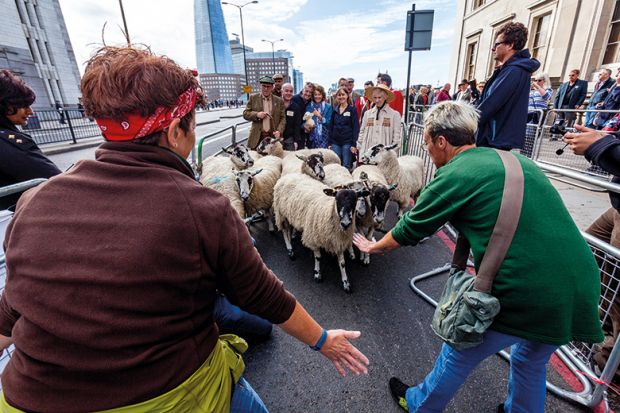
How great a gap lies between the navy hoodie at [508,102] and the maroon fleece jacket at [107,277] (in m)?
3.62

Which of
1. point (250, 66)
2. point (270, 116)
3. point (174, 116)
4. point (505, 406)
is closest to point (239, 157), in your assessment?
point (270, 116)

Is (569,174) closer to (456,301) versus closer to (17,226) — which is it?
(456,301)

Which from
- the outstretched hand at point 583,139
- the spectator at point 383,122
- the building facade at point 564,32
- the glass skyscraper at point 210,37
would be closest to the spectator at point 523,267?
the outstretched hand at point 583,139

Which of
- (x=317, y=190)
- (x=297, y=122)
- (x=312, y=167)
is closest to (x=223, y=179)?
(x=312, y=167)

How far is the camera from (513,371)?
5.64ft

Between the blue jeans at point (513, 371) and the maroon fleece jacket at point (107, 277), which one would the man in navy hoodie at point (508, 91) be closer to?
the blue jeans at point (513, 371)

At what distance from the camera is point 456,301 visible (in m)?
1.60

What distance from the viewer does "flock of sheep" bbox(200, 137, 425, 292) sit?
3.64 metres

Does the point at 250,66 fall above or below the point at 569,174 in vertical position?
above

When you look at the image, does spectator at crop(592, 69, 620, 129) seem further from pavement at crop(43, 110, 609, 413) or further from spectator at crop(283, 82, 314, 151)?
spectator at crop(283, 82, 314, 151)

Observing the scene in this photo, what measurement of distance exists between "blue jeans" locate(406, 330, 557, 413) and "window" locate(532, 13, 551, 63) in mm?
15182

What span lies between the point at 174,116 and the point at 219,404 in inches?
41.0

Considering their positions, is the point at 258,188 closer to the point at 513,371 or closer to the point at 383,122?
the point at 383,122

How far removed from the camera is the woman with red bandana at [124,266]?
0.77 meters
